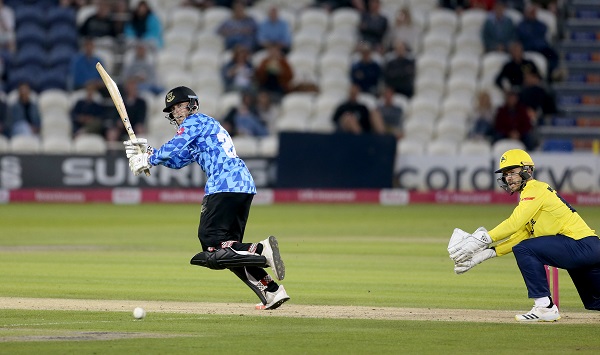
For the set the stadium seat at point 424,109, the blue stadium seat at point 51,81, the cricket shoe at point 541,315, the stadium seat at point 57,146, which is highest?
the blue stadium seat at point 51,81

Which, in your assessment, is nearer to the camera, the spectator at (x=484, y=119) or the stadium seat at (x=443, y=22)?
the spectator at (x=484, y=119)

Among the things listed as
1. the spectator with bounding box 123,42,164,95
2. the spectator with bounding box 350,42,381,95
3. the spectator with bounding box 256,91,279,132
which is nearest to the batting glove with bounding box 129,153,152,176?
the spectator with bounding box 256,91,279,132

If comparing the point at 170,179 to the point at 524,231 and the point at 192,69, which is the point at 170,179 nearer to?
the point at 192,69

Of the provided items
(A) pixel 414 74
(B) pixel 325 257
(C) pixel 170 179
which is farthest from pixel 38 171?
(B) pixel 325 257

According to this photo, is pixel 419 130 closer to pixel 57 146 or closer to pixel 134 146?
pixel 57 146

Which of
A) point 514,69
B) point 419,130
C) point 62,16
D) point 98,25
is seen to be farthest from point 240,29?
point 514,69

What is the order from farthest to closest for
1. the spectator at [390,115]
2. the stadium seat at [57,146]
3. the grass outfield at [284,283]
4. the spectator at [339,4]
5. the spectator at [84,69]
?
the spectator at [339,4] < the spectator at [84,69] < the spectator at [390,115] < the stadium seat at [57,146] < the grass outfield at [284,283]

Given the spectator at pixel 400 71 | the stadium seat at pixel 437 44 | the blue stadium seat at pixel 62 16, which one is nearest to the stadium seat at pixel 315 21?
the spectator at pixel 400 71

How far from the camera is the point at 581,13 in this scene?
26016 mm

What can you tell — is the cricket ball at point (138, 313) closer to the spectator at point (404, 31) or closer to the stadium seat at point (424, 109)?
the stadium seat at point (424, 109)

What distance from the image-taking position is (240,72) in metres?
24.0

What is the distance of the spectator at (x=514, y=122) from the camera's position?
23.1m

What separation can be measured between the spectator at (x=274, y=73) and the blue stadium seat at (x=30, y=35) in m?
4.74

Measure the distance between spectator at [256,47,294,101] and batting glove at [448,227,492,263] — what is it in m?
14.7
